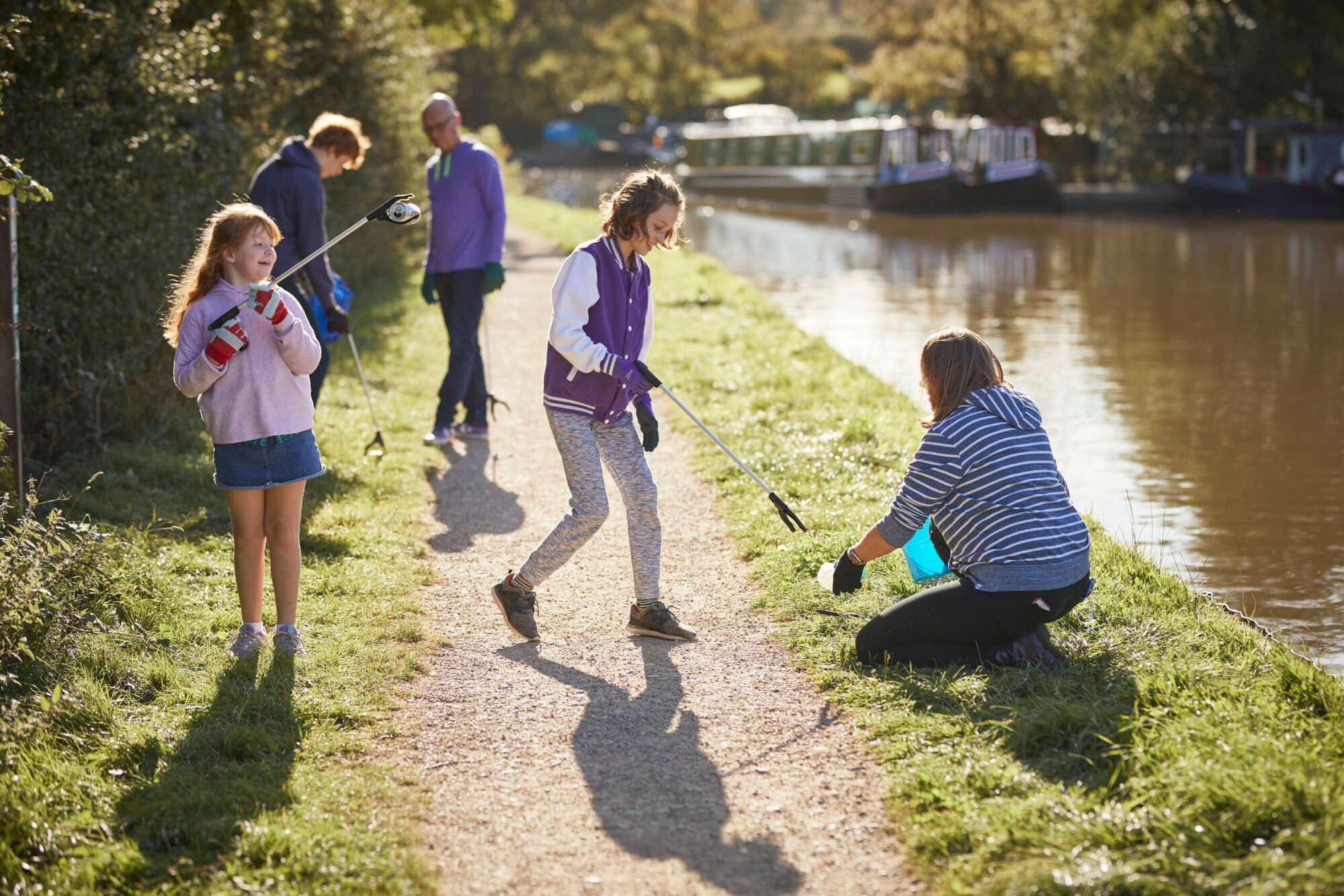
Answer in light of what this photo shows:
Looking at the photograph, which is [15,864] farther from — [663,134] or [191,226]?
[663,134]

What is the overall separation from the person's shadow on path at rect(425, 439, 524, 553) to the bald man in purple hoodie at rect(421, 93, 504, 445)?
0.49m

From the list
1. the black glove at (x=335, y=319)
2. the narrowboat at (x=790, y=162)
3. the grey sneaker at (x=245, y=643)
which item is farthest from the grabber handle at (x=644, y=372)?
the narrowboat at (x=790, y=162)

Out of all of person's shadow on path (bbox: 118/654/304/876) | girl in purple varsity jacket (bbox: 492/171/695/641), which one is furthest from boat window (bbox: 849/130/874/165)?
person's shadow on path (bbox: 118/654/304/876)

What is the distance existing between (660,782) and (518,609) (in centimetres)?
141

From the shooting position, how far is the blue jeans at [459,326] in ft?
27.4

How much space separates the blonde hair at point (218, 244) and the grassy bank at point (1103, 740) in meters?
2.33

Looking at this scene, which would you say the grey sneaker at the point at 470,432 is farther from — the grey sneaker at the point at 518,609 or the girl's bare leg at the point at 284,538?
the girl's bare leg at the point at 284,538

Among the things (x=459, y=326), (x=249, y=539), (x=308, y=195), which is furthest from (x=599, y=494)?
(x=459, y=326)

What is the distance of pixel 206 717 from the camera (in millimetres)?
4266

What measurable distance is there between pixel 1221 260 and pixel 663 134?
39.8 m

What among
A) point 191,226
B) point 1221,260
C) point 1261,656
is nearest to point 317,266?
point 191,226

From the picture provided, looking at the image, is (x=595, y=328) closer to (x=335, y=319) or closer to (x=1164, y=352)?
(x=335, y=319)

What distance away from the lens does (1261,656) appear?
14.8 ft

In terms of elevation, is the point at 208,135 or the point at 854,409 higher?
the point at 208,135
